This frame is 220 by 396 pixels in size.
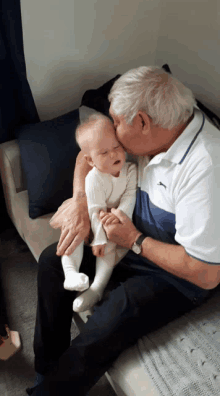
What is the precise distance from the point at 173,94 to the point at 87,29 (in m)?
1.09

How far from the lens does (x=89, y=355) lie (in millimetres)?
1056

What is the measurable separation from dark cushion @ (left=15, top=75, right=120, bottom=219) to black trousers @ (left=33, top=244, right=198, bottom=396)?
36 cm

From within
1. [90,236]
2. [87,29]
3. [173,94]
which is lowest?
[90,236]

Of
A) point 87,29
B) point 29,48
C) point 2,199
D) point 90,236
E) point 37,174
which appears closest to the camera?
point 90,236

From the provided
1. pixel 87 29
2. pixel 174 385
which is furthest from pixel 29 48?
pixel 174 385

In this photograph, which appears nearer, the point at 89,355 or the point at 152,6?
the point at 89,355

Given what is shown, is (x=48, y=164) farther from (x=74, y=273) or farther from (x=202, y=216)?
(x=202, y=216)

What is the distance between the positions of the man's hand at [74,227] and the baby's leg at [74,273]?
24 millimetres

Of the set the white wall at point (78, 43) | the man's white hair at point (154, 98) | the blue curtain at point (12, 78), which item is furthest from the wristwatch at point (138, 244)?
the white wall at point (78, 43)

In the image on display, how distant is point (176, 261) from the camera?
109 cm

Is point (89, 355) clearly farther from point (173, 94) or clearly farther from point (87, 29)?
point (87, 29)

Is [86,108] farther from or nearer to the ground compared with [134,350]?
farther from the ground

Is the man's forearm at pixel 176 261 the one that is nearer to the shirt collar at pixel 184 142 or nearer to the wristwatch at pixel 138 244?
the wristwatch at pixel 138 244

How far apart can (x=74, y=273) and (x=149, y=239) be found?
31cm
